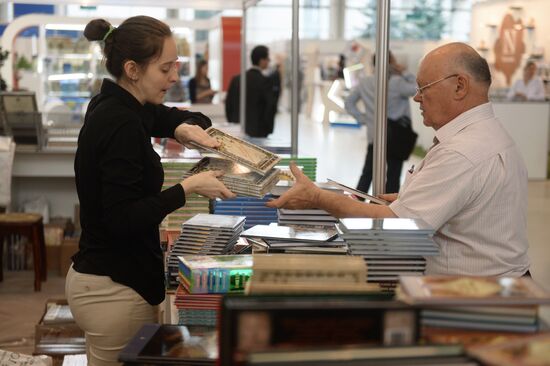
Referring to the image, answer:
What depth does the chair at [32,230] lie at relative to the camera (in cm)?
696

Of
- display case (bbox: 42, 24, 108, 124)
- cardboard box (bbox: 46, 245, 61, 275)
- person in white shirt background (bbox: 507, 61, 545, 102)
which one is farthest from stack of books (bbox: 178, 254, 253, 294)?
person in white shirt background (bbox: 507, 61, 545, 102)

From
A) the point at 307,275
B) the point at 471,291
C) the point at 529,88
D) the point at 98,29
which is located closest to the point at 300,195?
the point at 98,29

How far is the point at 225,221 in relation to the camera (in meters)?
2.97

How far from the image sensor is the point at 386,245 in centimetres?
226

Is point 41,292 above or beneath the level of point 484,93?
beneath

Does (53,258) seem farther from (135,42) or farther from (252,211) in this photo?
(135,42)

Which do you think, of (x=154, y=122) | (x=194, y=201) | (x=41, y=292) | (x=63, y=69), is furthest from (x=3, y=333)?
(x=63, y=69)

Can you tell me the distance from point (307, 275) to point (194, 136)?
4.25ft

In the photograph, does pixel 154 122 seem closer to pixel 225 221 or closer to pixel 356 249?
pixel 225 221

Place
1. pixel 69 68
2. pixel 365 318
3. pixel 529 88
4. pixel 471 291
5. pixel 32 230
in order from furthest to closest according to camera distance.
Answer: pixel 529 88 < pixel 69 68 < pixel 32 230 < pixel 471 291 < pixel 365 318

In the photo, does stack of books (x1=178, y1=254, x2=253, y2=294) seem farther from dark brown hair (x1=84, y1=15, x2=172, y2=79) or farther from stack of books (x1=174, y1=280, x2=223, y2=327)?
dark brown hair (x1=84, y1=15, x2=172, y2=79)

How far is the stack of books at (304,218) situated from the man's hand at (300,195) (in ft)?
1.20

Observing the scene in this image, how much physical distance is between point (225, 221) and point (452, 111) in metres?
0.84

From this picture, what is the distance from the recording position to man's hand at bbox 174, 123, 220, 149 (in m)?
2.83
